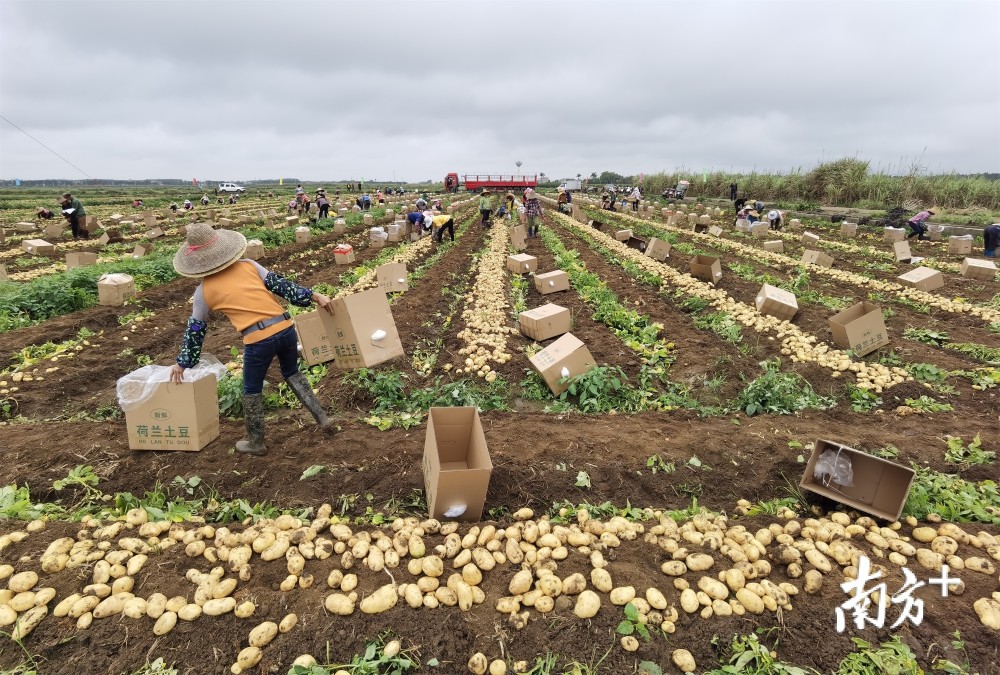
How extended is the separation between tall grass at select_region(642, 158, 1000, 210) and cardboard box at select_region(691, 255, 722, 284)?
20386 millimetres

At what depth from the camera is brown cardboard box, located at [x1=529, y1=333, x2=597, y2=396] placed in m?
5.39

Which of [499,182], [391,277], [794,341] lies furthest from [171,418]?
[499,182]

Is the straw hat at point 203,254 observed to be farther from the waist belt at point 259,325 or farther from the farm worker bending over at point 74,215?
the farm worker bending over at point 74,215

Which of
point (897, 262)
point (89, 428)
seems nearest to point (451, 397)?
point (89, 428)

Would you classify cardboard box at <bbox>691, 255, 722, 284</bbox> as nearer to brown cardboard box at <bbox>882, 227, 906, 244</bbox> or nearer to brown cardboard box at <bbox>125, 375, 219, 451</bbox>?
brown cardboard box at <bbox>125, 375, 219, 451</bbox>

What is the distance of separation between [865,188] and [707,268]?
22102mm

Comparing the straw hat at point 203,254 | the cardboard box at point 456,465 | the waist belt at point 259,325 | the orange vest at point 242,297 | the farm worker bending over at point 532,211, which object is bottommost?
the cardboard box at point 456,465

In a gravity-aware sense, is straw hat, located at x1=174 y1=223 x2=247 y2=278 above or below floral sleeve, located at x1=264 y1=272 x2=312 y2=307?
above

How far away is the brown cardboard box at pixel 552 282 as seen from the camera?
9.57m

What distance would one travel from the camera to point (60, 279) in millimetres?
9320

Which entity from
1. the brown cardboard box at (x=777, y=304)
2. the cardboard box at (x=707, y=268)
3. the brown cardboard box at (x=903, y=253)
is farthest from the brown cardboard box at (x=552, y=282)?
the brown cardboard box at (x=903, y=253)

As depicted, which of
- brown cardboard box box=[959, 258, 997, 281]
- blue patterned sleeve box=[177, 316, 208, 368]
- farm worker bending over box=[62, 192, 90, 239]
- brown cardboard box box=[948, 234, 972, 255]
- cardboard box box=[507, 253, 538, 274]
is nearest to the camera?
blue patterned sleeve box=[177, 316, 208, 368]

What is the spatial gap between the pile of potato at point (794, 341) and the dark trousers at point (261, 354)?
618 centimetres

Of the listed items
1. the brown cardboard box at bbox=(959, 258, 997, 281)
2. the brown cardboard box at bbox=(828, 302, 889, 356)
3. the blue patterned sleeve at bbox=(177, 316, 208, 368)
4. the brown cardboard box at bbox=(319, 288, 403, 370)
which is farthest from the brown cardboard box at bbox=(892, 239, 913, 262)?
the blue patterned sleeve at bbox=(177, 316, 208, 368)
